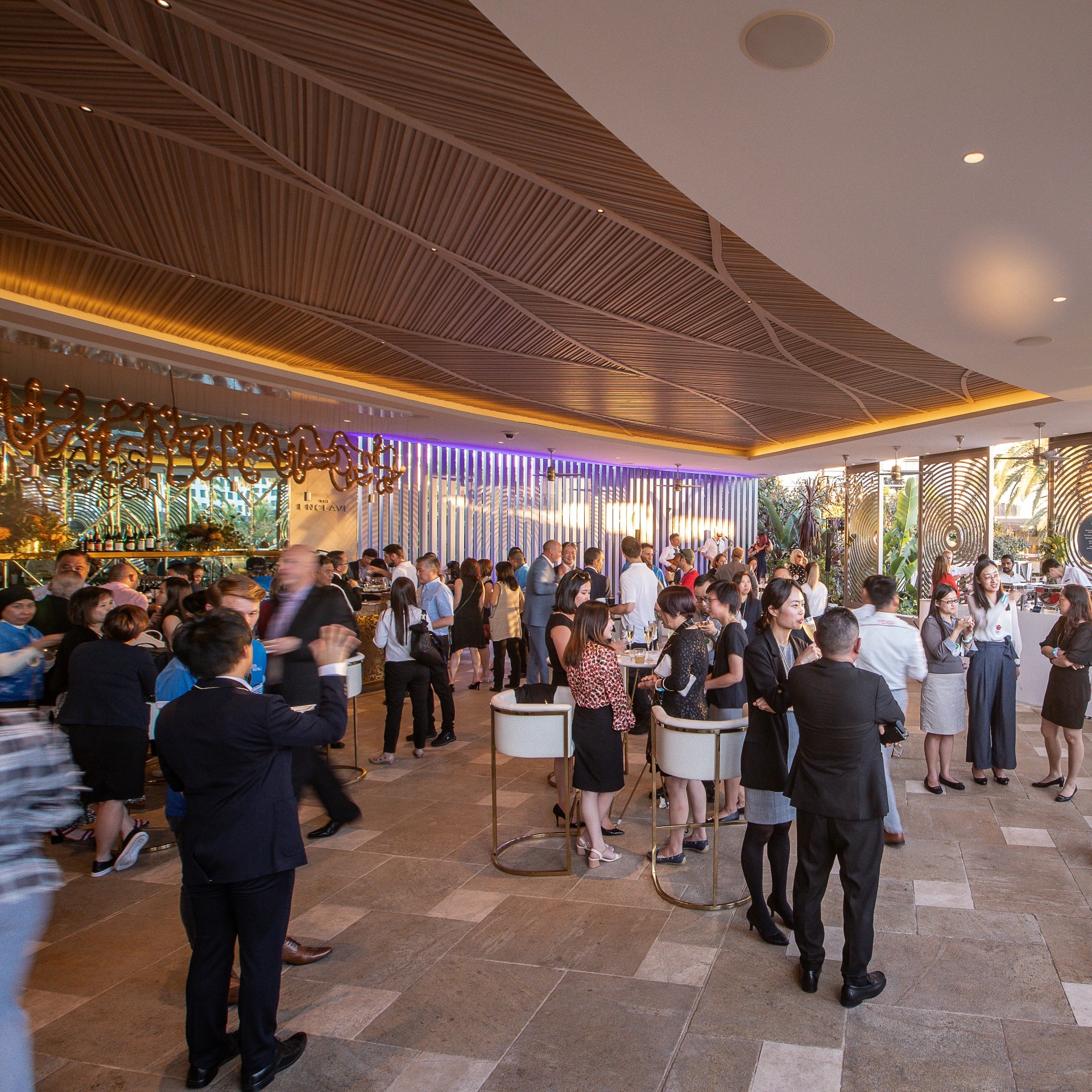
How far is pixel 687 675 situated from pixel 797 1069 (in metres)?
1.98

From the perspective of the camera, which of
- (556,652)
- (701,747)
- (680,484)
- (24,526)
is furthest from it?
(680,484)

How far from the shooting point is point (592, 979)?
328 cm

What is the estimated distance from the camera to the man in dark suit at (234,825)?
241 cm

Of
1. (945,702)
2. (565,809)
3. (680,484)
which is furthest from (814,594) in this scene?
(680,484)

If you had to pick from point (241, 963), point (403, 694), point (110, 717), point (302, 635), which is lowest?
point (241, 963)

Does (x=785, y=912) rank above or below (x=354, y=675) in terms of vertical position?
below

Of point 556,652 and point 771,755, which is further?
point 556,652

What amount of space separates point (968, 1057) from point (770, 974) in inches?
30.2

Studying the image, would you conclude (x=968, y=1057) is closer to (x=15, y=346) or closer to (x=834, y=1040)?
(x=834, y=1040)

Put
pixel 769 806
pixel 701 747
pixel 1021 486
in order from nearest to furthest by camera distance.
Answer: pixel 769 806
pixel 701 747
pixel 1021 486

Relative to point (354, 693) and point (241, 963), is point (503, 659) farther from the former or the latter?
point (241, 963)

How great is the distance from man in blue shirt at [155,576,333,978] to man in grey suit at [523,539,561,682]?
3764 millimetres

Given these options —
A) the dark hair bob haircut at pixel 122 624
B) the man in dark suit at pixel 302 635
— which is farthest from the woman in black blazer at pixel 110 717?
the man in dark suit at pixel 302 635

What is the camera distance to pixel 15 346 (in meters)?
7.29
